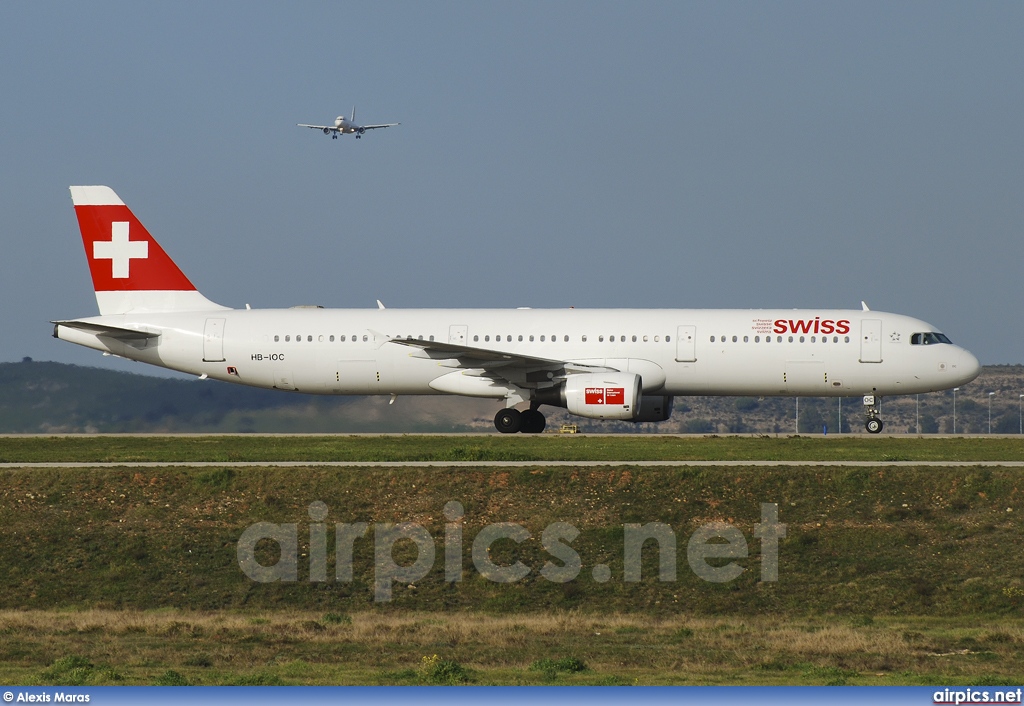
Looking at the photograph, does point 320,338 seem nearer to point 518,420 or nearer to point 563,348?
point 518,420

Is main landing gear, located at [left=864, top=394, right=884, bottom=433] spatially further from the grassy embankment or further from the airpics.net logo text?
the airpics.net logo text

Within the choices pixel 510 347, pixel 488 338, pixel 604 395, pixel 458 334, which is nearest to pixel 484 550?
pixel 604 395

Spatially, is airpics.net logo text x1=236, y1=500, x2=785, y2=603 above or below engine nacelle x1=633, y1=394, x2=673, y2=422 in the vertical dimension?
below

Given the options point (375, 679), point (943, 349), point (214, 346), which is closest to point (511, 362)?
point (214, 346)

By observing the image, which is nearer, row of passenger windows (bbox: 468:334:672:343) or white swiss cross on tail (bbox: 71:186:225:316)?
row of passenger windows (bbox: 468:334:672:343)

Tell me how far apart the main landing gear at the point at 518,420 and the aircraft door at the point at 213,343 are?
8.94 m

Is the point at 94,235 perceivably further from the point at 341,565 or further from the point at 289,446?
the point at 341,565

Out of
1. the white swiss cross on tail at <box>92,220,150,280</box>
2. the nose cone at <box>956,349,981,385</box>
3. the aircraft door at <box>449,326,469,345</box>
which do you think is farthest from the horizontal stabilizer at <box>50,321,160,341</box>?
the nose cone at <box>956,349,981,385</box>

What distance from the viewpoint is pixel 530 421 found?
128 feet

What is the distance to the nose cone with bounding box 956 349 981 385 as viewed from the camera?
37.6 m

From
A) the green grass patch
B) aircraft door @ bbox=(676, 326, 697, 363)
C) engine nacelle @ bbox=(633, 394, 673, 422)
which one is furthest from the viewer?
engine nacelle @ bbox=(633, 394, 673, 422)

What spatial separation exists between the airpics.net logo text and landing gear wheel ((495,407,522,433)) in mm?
13606

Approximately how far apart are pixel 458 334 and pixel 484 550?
612 inches

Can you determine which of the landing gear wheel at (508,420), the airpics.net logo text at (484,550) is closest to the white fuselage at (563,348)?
the landing gear wheel at (508,420)
